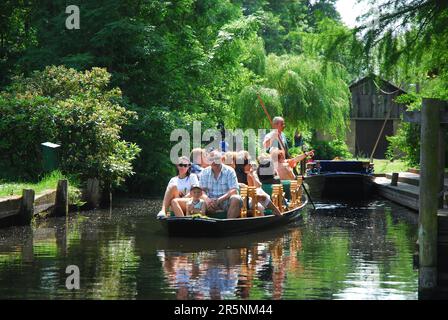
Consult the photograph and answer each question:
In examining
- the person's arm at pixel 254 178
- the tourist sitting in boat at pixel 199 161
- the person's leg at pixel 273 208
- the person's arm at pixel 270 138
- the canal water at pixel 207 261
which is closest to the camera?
the canal water at pixel 207 261

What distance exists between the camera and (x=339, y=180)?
28.1m

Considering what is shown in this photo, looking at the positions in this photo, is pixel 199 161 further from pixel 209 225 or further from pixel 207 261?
pixel 207 261

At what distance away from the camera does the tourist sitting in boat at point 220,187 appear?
1576 centimetres

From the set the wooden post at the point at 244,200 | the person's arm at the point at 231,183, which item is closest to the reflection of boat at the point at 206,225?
the wooden post at the point at 244,200

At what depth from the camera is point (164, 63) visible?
28250 mm

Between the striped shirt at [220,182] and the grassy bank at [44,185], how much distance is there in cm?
390

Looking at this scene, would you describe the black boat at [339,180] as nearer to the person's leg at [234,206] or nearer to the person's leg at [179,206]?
the person's leg at [234,206]

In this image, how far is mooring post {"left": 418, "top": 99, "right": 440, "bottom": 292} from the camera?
9.71m

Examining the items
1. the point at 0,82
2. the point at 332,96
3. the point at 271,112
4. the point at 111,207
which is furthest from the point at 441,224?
the point at 332,96

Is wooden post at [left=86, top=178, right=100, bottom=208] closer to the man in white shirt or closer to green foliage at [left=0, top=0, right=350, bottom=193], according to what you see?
green foliage at [left=0, top=0, right=350, bottom=193]

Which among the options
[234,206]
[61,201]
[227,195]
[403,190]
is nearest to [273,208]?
[234,206]

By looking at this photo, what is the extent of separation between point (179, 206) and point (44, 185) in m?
4.81

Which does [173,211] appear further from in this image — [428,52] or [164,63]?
[164,63]

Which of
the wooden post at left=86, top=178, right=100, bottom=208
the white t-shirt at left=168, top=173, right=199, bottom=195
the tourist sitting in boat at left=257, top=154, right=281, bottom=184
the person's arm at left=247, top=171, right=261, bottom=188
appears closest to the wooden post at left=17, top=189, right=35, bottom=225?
the white t-shirt at left=168, top=173, right=199, bottom=195
